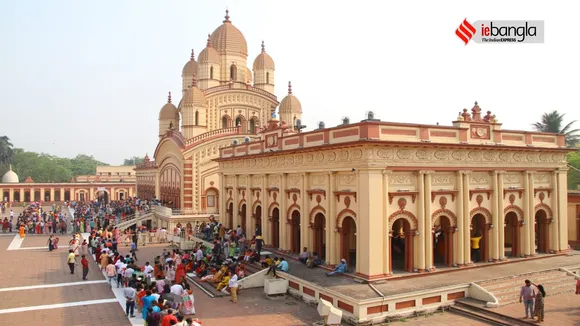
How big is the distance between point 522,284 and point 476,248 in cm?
305

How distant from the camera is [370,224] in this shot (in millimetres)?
15664

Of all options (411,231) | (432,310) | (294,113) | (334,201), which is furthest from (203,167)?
(432,310)

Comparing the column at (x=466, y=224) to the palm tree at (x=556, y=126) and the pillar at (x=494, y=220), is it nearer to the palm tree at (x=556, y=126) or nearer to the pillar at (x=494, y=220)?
the pillar at (x=494, y=220)

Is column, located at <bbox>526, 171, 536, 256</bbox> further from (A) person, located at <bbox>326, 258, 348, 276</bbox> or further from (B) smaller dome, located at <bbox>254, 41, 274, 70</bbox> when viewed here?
(B) smaller dome, located at <bbox>254, 41, 274, 70</bbox>

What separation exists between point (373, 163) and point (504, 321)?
619 centimetres

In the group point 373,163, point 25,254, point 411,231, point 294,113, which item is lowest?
point 25,254

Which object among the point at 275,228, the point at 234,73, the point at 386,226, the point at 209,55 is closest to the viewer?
the point at 386,226

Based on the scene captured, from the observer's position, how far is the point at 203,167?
1423 inches

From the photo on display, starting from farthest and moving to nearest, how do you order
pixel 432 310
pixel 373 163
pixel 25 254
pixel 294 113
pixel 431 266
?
pixel 294 113, pixel 25 254, pixel 431 266, pixel 373 163, pixel 432 310

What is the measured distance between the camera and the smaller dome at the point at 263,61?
42562 mm

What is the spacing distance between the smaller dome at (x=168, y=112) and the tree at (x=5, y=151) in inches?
2467

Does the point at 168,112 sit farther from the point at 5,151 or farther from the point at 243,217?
the point at 5,151

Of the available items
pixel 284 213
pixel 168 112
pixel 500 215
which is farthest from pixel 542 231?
pixel 168 112

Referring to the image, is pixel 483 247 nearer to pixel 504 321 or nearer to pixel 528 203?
pixel 528 203
